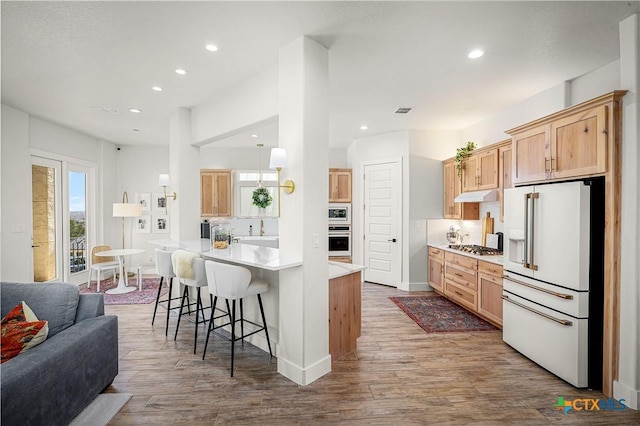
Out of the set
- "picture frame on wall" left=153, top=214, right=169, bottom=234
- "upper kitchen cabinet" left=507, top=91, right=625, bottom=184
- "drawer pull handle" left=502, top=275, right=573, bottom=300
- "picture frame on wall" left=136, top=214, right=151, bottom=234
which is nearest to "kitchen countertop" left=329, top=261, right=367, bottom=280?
"drawer pull handle" left=502, top=275, right=573, bottom=300

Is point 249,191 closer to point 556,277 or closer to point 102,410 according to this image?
point 102,410

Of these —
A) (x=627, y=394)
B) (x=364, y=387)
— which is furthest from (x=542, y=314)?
(x=364, y=387)

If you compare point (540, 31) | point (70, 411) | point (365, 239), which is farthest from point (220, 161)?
point (540, 31)

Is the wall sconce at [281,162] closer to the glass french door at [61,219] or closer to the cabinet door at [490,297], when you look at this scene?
the cabinet door at [490,297]

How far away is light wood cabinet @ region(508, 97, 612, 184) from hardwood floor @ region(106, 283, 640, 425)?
185 centimetres

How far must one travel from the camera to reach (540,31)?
8.34 ft

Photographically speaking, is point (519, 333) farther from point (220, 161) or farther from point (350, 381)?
point (220, 161)

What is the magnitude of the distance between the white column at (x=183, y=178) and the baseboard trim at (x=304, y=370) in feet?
8.70

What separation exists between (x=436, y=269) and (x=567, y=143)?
2.99m

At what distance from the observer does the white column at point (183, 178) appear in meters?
4.45

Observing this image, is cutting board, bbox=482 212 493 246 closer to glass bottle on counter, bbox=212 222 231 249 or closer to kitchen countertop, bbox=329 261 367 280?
kitchen countertop, bbox=329 261 367 280

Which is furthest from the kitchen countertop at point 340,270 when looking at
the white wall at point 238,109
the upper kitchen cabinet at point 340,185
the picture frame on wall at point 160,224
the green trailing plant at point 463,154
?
the picture frame on wall at point 160,224

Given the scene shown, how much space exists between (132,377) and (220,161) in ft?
17.2

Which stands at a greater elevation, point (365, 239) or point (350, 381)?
point (365, 239)
